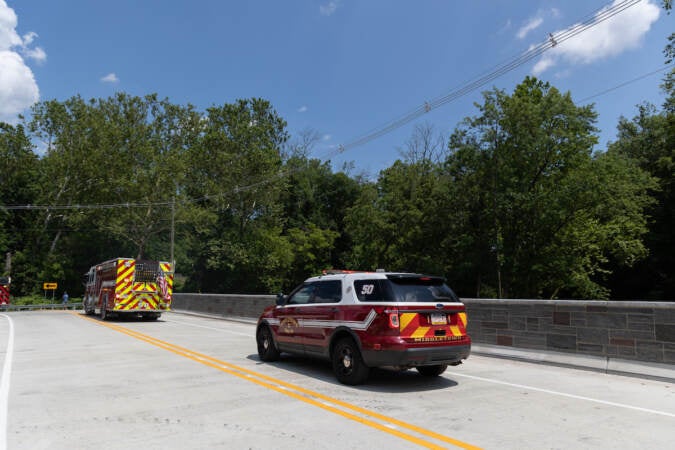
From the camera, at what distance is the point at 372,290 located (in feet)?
25.3

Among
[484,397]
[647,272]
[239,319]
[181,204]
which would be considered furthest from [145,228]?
[484,397]

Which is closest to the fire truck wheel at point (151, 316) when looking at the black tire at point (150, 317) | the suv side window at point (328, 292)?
the black tire at point (150, 317)

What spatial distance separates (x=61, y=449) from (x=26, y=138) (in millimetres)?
59417

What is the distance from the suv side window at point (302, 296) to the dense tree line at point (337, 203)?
74.5 feet

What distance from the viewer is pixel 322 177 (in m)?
60.3

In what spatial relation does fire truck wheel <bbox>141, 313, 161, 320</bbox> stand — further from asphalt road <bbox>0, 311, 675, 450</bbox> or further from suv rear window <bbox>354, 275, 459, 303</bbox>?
suv rear window <bbox>354, 275, 459, 303</bbox>

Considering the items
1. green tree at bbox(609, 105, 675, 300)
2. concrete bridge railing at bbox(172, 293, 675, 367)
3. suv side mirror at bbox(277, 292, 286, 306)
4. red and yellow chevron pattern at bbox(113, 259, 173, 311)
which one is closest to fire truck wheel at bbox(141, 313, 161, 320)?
red and yellow chevron pattern at bbox(113, 259, 173, 311)

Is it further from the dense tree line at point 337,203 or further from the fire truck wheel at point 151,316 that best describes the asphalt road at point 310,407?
the dense tree line at point 337,203

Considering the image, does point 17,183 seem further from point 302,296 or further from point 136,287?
point 302,296

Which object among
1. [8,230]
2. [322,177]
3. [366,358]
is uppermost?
[322,177]

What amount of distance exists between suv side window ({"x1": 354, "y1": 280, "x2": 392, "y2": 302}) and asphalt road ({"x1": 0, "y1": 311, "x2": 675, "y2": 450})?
1382mm

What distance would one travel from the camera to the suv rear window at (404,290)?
7473 mm

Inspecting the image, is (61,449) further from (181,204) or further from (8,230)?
(8,230)

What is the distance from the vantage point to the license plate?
24.5 ft
